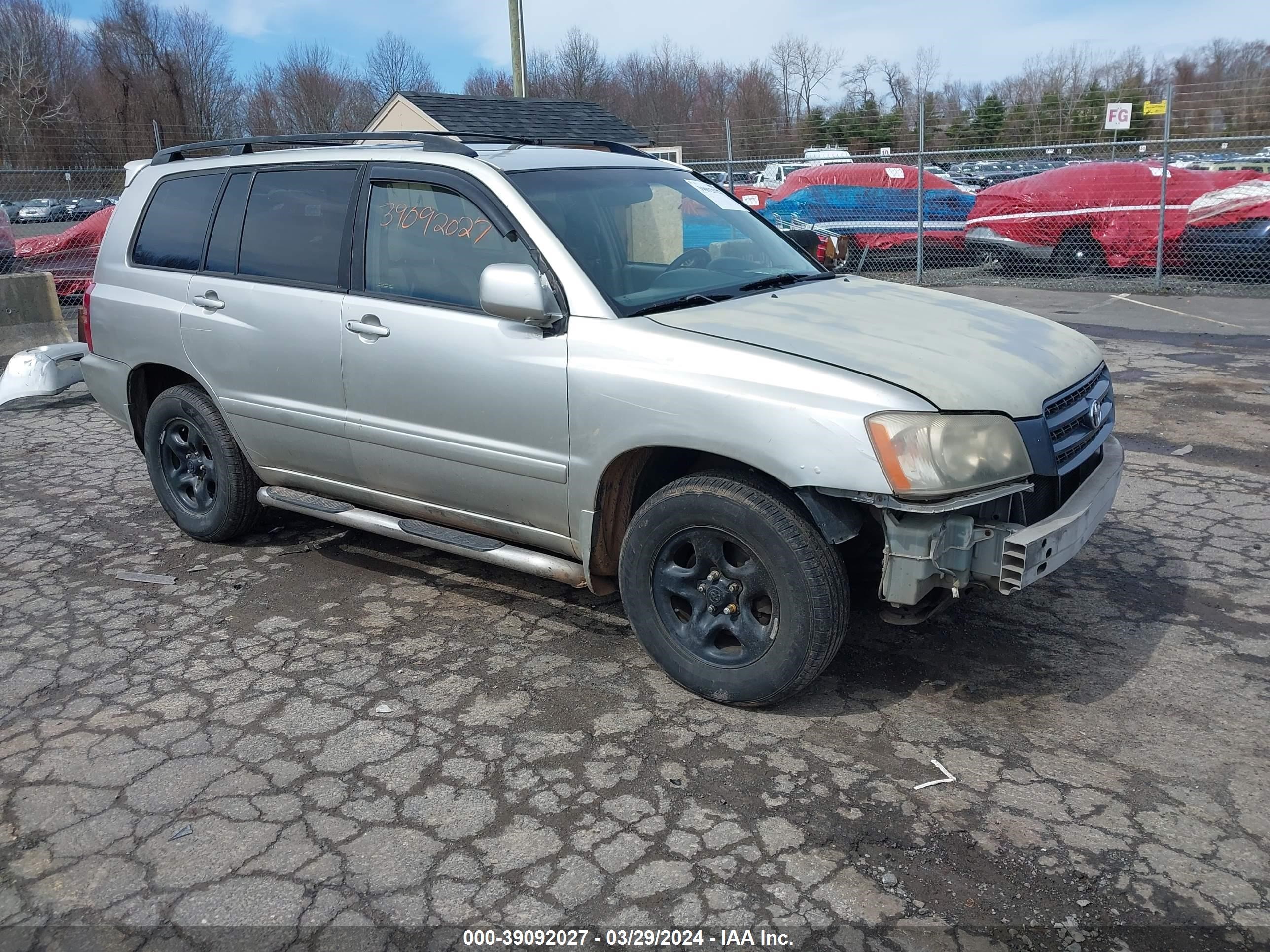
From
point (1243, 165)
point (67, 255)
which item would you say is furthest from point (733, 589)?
point (1243, 165)

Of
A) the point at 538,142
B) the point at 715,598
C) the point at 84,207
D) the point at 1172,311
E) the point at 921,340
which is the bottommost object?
the point at 1172,311

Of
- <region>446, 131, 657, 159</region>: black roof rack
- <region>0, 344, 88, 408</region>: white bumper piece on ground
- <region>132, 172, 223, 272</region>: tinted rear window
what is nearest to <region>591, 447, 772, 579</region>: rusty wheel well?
<region>446, 131, 657, 159</region>: black roof rack

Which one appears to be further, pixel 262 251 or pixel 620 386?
pixel 262 251

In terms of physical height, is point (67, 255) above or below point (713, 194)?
below

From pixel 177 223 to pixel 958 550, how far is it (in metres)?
4.06

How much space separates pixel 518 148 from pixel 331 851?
299 centimetres

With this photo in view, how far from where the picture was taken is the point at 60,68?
179 feet

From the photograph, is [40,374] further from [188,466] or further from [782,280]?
[782,280]

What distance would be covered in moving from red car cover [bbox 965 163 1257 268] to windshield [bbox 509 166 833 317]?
11425mm

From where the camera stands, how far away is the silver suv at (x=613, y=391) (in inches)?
125

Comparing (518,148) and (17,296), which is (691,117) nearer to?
(17,296)

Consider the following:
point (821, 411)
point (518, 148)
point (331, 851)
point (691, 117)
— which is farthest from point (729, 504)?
point (691, 117)

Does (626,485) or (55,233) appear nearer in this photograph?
(626,485)

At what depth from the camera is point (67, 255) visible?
1403 centimetres
